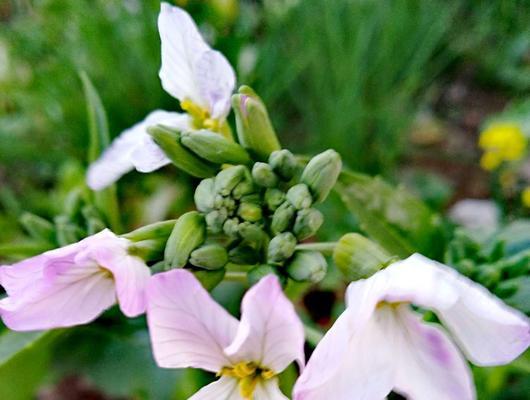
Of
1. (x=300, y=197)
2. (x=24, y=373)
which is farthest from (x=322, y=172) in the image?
(x=24, y=373)

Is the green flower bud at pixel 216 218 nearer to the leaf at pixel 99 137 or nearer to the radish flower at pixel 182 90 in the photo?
the radish flower at pixel 182 90

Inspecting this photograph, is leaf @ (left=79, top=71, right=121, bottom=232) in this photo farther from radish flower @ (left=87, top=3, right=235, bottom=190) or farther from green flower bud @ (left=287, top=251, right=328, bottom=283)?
green flower bud @ (left=287, top=251, right=328, bottom=283)

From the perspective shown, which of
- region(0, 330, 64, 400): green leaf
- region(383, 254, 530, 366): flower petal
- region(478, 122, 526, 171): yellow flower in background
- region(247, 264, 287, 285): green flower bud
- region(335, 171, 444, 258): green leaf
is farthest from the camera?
region(478, 122, 526, 171): yellow flower in background

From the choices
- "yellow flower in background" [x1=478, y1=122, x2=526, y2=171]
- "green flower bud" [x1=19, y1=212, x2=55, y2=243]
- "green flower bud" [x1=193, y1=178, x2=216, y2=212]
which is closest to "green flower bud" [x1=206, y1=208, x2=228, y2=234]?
"green flower bud" [x1=193, y1=178, x2=216, y2=212]

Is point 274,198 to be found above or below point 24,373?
above

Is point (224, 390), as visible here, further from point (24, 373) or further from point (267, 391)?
point (24, 373)

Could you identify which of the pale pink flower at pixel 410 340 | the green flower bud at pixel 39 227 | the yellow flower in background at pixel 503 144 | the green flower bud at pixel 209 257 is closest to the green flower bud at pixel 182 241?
the green flower bud at pixel 209 257
